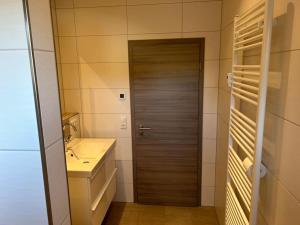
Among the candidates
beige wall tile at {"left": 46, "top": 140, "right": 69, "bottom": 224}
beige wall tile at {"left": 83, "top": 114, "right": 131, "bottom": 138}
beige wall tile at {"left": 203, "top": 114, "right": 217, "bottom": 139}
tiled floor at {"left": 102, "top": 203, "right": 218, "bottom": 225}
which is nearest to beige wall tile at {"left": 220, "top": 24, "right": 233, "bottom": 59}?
beige wall tile at {"left": 203, "top": 114, "right": 217, "bottom": 139}

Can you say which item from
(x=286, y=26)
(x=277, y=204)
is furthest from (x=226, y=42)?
(x=277, y=204)

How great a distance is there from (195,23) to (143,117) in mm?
1212

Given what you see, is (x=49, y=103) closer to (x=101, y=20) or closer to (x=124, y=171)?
(x=101, y=20)

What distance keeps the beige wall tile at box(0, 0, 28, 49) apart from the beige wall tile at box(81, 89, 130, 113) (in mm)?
1951

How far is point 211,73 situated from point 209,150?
35.9 inches

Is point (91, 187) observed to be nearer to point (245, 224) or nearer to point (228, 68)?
point (245, 224)

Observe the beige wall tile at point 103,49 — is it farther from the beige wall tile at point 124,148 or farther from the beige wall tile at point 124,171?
the beige wall tile at point 124,171

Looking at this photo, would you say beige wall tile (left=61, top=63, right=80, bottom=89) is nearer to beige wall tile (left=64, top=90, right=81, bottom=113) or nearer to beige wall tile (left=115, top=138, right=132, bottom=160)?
beige wall tile (left=64, top=90, right=81, bottom=113)

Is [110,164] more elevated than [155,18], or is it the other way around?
[155,18]

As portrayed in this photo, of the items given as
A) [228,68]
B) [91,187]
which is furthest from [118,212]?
[228,68]

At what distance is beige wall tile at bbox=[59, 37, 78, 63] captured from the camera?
282 cm

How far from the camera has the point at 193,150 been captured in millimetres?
2879

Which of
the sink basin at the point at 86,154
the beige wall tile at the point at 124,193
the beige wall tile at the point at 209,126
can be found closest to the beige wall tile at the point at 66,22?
the sink basin at the point at 86,154

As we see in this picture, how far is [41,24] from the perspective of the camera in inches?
37.5
